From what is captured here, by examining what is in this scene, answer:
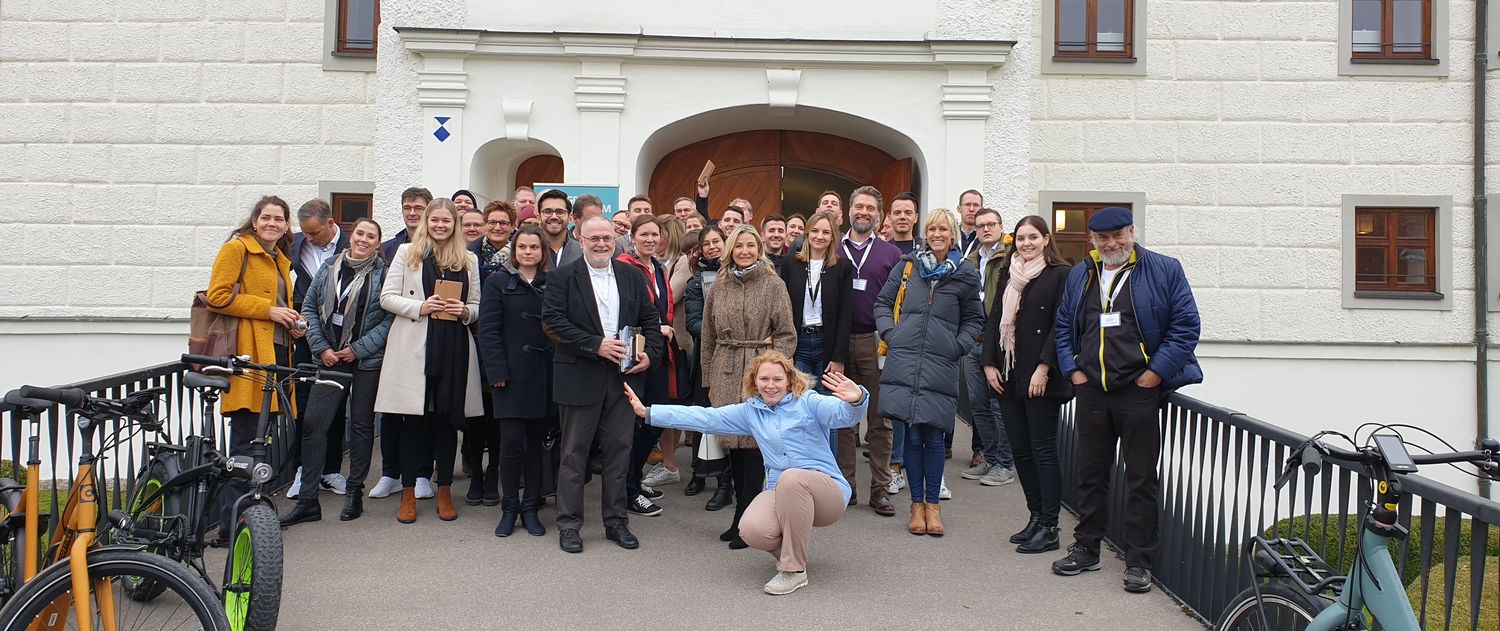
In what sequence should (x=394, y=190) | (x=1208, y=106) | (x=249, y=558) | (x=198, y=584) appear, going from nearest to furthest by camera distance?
(x=198, y=584) → (x=249, y=558) → (x=394, y=190) → (x=1208, y=106)

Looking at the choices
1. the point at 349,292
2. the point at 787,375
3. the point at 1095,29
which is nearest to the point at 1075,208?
the point at 1095,29

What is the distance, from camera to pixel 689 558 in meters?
5.47

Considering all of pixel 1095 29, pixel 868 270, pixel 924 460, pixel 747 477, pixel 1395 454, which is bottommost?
pixel 747 477

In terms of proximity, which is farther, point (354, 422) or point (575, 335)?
point (354, 422)

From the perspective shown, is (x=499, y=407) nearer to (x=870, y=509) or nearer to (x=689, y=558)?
(x=689, y=558)

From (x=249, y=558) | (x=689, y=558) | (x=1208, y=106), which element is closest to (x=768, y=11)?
(x=1208, y=106)

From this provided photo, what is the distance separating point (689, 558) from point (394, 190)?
592cm

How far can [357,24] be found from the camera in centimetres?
1147

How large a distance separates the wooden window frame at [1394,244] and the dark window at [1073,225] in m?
2.60

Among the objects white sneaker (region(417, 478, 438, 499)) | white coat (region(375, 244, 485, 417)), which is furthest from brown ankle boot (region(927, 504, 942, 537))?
white sneaker (region(417, 478, 438, 499))

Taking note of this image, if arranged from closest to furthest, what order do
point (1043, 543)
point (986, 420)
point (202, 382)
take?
point (202, 382) < point (1043, 543) < point (986, 420)

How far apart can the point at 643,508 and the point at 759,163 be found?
6.00 meters

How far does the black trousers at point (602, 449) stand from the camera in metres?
5.61

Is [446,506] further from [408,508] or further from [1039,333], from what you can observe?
[1039,333]
